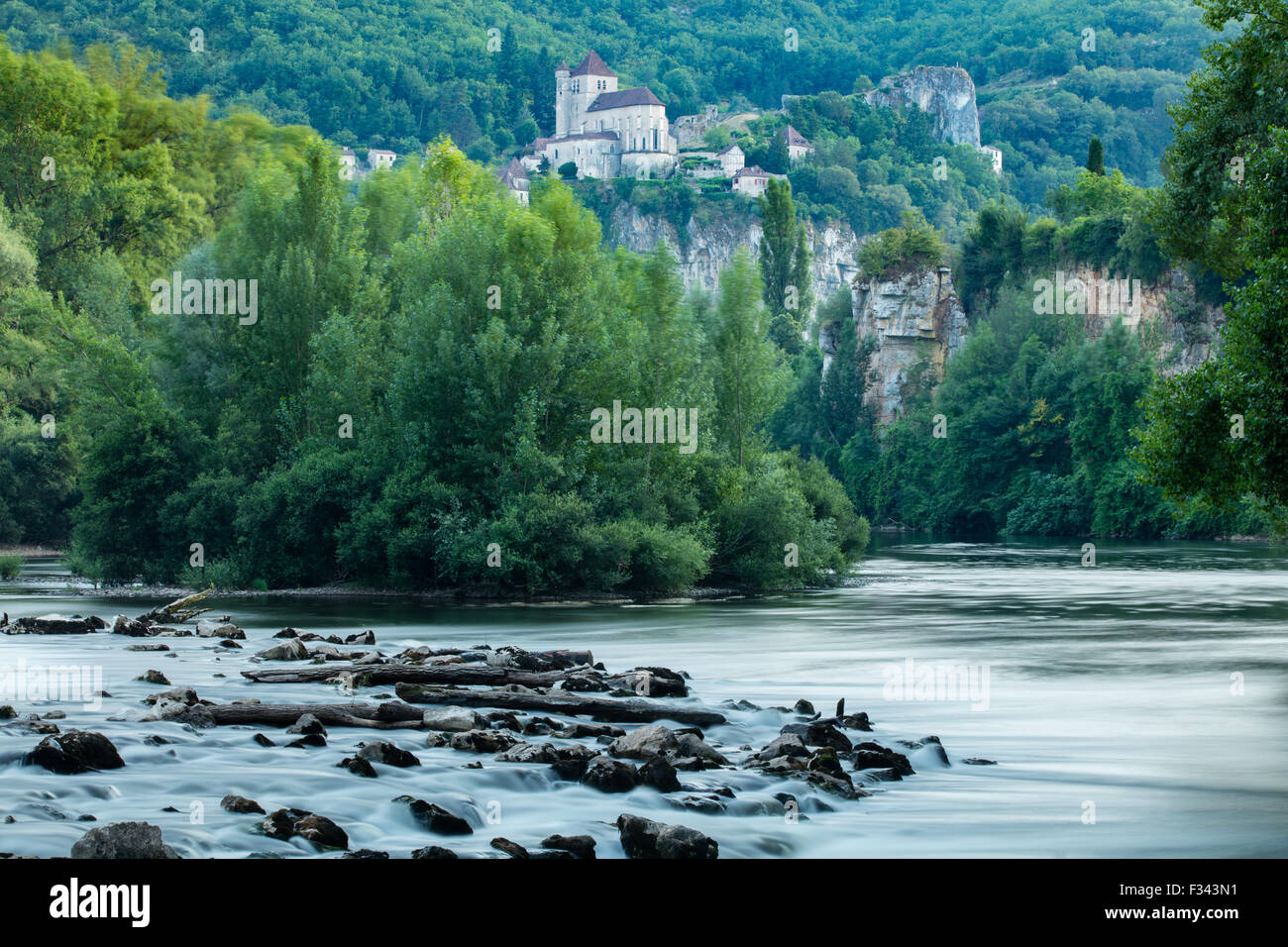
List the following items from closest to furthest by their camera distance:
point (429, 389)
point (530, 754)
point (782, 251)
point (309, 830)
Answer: point (309, 830)
point (530, 754)
point (429, 389)
point (782, 251)

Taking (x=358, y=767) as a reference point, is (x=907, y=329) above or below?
above

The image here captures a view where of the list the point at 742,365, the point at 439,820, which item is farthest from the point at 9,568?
the point at 439,820

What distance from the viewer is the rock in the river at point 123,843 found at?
1094 centimetres

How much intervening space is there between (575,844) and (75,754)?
601cm

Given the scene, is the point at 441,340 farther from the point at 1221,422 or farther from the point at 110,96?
the point at 110,96

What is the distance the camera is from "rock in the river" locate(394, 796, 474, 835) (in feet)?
42.1

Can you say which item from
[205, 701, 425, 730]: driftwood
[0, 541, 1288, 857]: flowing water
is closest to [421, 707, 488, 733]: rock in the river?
[205, 701, 425, 730]: driftwood

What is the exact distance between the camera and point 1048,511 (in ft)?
294

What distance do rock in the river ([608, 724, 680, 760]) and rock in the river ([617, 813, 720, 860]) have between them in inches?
136

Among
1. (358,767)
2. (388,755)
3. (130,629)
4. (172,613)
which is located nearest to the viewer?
(358,767)

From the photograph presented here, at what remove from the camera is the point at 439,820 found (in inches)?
507

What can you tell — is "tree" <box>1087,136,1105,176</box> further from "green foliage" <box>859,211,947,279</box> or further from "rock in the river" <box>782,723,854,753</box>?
"rock in the river" <box>782,723,854,753</box>

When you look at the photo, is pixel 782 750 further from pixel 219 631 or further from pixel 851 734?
pixel 219 631
